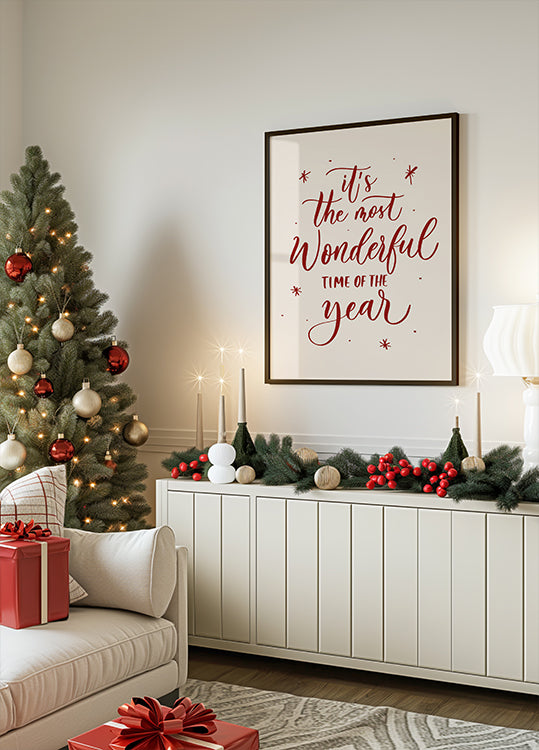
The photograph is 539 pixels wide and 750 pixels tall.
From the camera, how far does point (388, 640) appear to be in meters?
3.00

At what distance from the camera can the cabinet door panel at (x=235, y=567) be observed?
3.21 metres

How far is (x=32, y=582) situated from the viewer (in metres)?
2.40

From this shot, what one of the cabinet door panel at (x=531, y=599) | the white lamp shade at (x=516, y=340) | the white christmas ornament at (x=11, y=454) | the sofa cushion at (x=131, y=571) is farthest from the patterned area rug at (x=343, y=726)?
the white lamp shade at (x=516, y=340)

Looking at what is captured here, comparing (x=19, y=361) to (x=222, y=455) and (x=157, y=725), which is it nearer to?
(x=222, y=455)

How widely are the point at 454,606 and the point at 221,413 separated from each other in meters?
1.11

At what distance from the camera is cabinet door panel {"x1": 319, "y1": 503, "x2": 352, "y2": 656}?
3.05m

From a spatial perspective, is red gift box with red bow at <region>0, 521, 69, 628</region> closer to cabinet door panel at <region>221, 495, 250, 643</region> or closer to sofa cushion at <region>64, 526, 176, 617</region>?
sofa cushion at <region>64, 526, 176, 617</region>

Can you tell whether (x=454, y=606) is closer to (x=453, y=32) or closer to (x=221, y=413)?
(x=221, y=413)

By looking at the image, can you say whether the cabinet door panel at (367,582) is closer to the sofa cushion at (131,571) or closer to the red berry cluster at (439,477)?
the red berry cluster at (439,477)

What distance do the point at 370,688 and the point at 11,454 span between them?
5.10ft

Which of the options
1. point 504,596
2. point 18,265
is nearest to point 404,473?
point 504,596

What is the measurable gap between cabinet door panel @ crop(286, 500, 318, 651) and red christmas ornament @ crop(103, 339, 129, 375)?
3.12ft

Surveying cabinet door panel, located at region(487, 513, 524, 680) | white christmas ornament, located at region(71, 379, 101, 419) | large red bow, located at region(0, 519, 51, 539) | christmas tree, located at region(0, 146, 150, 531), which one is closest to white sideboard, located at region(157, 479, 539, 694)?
cabinet door panel, located at region(487, 513, 524, 680)

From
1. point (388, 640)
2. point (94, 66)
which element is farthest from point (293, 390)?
point (94, 66)
